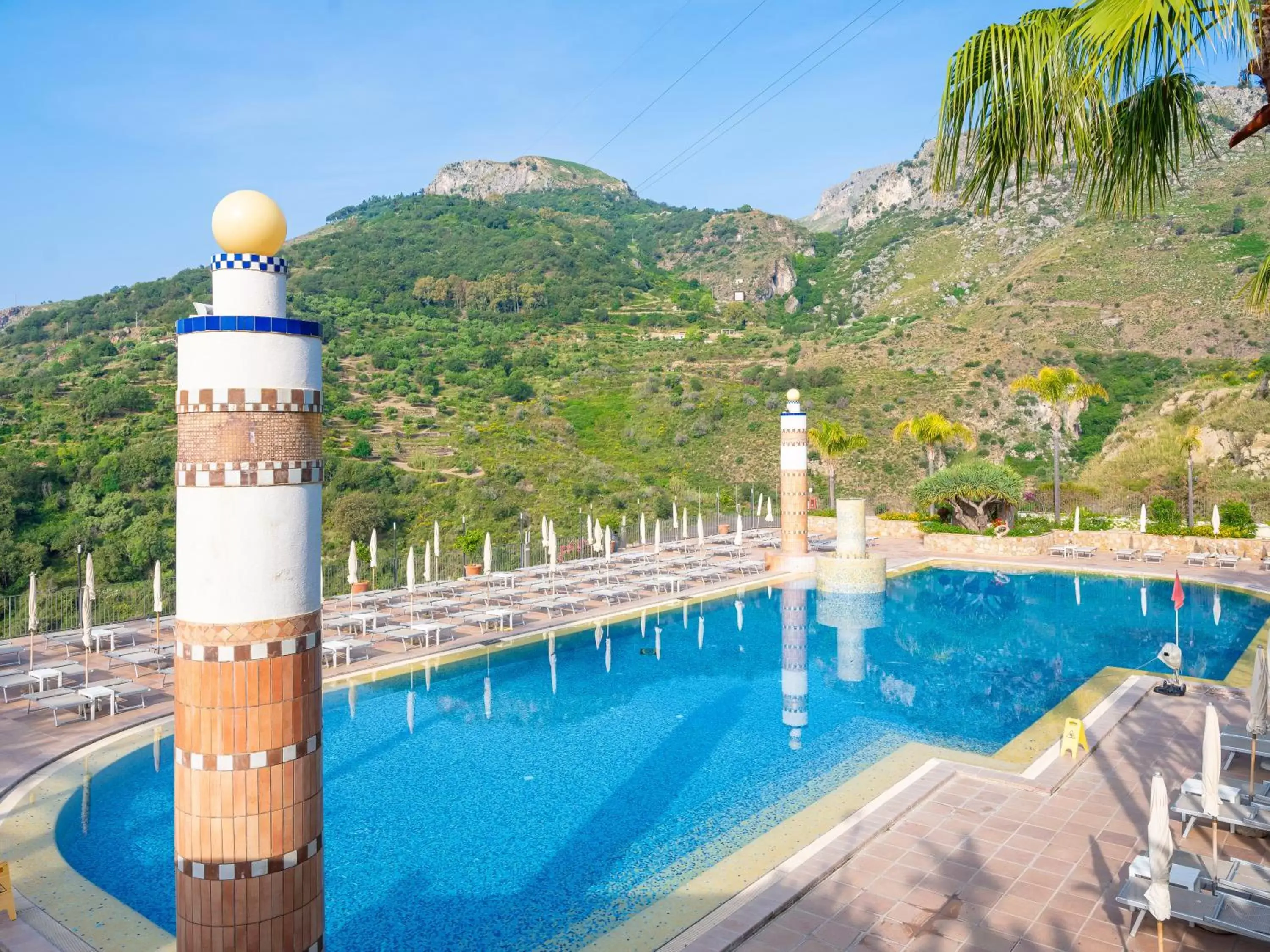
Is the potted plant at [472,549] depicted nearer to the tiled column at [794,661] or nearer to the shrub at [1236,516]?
the tiled column at [794,661]

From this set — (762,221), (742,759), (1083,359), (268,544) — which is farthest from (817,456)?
(762,221)

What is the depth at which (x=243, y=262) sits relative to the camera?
4.87 metres

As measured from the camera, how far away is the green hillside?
35.4m

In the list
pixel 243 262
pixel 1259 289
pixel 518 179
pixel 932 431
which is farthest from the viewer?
pixel 518 179

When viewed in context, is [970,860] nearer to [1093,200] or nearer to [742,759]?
[742,759]

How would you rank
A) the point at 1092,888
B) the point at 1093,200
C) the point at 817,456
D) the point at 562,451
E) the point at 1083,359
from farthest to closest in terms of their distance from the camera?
the point at 1083,359 → the point at 817,456 → the point at 562,451 → the point at 1092,888 → the point at 1093,200

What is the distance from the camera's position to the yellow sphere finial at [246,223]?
478cm

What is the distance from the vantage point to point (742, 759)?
432 inches

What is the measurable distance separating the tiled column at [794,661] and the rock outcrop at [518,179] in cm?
13454

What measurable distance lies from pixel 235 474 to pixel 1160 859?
6.27m

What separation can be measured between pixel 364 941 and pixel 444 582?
52.0ft

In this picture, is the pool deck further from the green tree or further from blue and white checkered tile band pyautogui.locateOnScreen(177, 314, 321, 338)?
the green tree

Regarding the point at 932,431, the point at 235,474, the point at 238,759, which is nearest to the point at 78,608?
the point at 238,759

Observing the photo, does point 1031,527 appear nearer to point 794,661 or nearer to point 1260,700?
point 794,661
